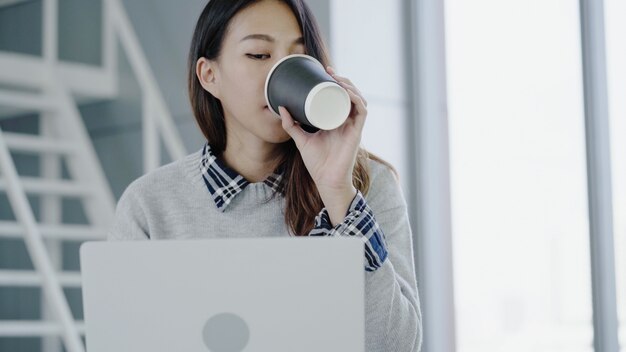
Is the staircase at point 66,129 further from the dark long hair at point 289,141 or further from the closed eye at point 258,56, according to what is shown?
the closed eye at point 258,56

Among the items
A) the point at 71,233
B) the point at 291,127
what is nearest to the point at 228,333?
the point at 291,127

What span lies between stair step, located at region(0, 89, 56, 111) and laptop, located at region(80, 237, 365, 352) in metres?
2.73

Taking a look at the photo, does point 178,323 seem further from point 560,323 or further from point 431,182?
point 431,182

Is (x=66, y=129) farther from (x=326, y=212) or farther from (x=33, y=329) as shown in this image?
(x=326, y=212)

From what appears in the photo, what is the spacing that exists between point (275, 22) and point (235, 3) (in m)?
0.09

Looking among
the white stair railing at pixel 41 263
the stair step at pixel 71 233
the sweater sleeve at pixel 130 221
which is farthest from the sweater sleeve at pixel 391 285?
the stair step at pixel 71 233

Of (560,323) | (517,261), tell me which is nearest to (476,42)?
(517,261)

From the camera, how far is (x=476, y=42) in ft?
10.7

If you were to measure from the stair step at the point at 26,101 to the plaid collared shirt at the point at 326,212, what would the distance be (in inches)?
84.0

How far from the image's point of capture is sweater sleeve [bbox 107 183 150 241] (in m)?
1.53

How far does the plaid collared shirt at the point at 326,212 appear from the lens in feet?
4.32

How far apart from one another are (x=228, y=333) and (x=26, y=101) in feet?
9.46

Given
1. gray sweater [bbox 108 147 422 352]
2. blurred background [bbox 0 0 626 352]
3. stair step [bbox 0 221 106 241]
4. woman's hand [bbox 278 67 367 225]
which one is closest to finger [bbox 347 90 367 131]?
woman's hand [bbox 278 67 367 225]

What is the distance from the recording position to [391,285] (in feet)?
4.38
